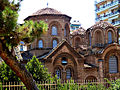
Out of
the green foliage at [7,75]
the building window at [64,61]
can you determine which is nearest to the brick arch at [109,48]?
the building window at [64,61]

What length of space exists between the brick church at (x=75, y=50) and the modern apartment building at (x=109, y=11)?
59.6ft

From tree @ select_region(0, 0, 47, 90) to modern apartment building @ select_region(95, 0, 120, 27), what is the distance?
38360 millimetres

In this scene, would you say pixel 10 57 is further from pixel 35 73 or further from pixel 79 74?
pixel 79 74

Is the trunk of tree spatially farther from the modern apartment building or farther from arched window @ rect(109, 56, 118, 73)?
the modern apartment building

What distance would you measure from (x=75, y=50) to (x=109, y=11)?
2591 cm

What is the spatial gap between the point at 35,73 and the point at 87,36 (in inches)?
579

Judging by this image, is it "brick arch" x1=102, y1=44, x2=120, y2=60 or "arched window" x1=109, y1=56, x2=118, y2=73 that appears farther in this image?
"arched window" x1=109, y1=56, x2=118, y2=73

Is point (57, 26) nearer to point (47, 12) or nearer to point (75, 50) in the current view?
point (47, 12)

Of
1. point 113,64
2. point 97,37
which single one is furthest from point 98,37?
point 113,64

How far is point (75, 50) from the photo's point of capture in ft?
85.2

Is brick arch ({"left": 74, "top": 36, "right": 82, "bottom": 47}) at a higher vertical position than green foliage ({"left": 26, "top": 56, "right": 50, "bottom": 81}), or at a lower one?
higher

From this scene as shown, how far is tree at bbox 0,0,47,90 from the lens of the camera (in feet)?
32.0

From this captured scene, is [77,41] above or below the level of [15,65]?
above

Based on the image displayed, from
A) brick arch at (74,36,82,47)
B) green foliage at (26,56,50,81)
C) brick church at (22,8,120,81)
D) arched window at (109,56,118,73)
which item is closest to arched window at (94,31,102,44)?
brick church at (22,8,120,81)
